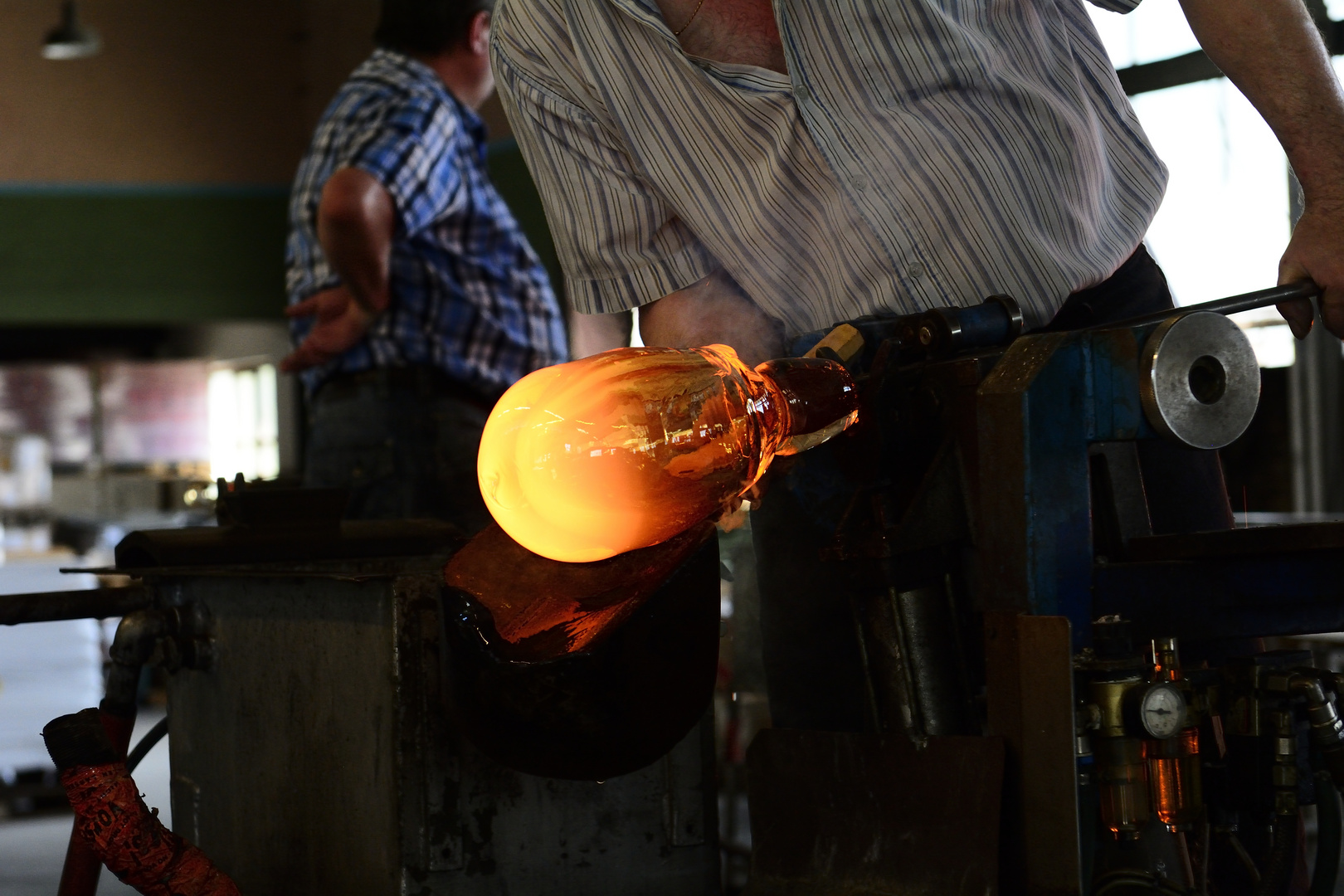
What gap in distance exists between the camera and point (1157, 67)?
13.7 ft

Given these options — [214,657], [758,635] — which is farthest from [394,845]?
[758,635]

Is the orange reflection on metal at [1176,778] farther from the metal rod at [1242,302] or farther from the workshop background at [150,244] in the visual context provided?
the workshop background at [150,244]

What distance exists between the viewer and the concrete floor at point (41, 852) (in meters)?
1.99

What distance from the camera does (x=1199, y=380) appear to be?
0.85m

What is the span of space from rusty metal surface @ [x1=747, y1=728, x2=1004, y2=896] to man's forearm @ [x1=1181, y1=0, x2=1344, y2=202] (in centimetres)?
51

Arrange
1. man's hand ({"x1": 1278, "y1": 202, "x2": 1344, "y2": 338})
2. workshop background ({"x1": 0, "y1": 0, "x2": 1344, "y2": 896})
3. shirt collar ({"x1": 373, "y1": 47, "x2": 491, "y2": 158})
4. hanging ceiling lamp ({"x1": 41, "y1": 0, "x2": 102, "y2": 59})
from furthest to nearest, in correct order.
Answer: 1. workshop background ({"x1": 0, "y1": 0, "x2": 1344, "y2": 896})
2. hanging ceiling lamp ({"x1": 41, "y1": 0, "x2": 102, "y2": 59})
3. shirt collar ({"x1": 373, "y1": 47, "x2": 491, "y2": 158})
4. man's hand ({"x1": 1278, "y1": 202, "x2": 1344, "y2": 338})

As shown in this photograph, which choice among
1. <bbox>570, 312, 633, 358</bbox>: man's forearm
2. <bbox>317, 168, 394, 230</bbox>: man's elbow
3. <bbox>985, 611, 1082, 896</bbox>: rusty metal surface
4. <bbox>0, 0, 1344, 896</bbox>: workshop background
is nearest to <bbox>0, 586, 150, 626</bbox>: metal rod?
<bbox>570, 312, 633, 358</bbox>: man's forearm

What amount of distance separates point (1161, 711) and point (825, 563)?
0.46 m

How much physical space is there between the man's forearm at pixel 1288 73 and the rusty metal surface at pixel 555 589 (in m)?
0.54

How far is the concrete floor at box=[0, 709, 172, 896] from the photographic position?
78.5 inches

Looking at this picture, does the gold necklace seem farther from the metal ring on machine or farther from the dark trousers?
the metal ring on machine

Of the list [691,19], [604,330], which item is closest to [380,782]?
[604,330]

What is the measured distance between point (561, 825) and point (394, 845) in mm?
146

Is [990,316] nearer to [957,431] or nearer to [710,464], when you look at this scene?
[957,431]
